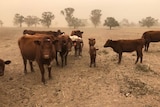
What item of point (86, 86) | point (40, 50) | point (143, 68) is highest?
point (40, 50)

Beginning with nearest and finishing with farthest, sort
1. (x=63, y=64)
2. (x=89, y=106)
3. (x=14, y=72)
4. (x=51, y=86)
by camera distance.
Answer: (x=89, y=106)
(x=51, y=86)
(x=14, y=72)
(x=63, y=64)

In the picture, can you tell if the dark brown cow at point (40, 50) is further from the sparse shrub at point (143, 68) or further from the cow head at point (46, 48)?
the sparse shrub at point (143, 68)

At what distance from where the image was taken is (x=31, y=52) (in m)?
12.0

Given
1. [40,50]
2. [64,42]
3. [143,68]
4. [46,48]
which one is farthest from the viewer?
[64,42]

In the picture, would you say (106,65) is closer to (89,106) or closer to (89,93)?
(89,93)

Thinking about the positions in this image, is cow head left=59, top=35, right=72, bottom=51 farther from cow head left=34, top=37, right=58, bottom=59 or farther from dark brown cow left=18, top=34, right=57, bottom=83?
cow head left=34, top=37, right=58, bottom=59

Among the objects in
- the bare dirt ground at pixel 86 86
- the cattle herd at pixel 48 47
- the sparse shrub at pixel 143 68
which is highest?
the cattle herd at pixel 48 47

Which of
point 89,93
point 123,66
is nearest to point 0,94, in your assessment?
point 89,93

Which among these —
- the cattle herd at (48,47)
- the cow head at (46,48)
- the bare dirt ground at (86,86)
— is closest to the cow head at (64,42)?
the cattle herd at (48,47)

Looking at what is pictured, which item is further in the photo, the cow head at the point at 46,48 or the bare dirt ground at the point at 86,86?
the cow head at the point at 46,48

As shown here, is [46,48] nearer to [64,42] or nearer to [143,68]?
[64,42]

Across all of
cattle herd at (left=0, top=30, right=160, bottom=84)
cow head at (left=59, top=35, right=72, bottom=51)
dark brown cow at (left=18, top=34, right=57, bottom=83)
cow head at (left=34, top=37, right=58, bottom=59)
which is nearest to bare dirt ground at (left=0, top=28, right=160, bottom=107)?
cattle herd at (left=0, top=30, right=160, bottom=84)

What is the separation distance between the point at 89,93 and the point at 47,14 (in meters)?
58.6

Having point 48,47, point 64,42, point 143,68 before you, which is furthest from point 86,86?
point 143,68
